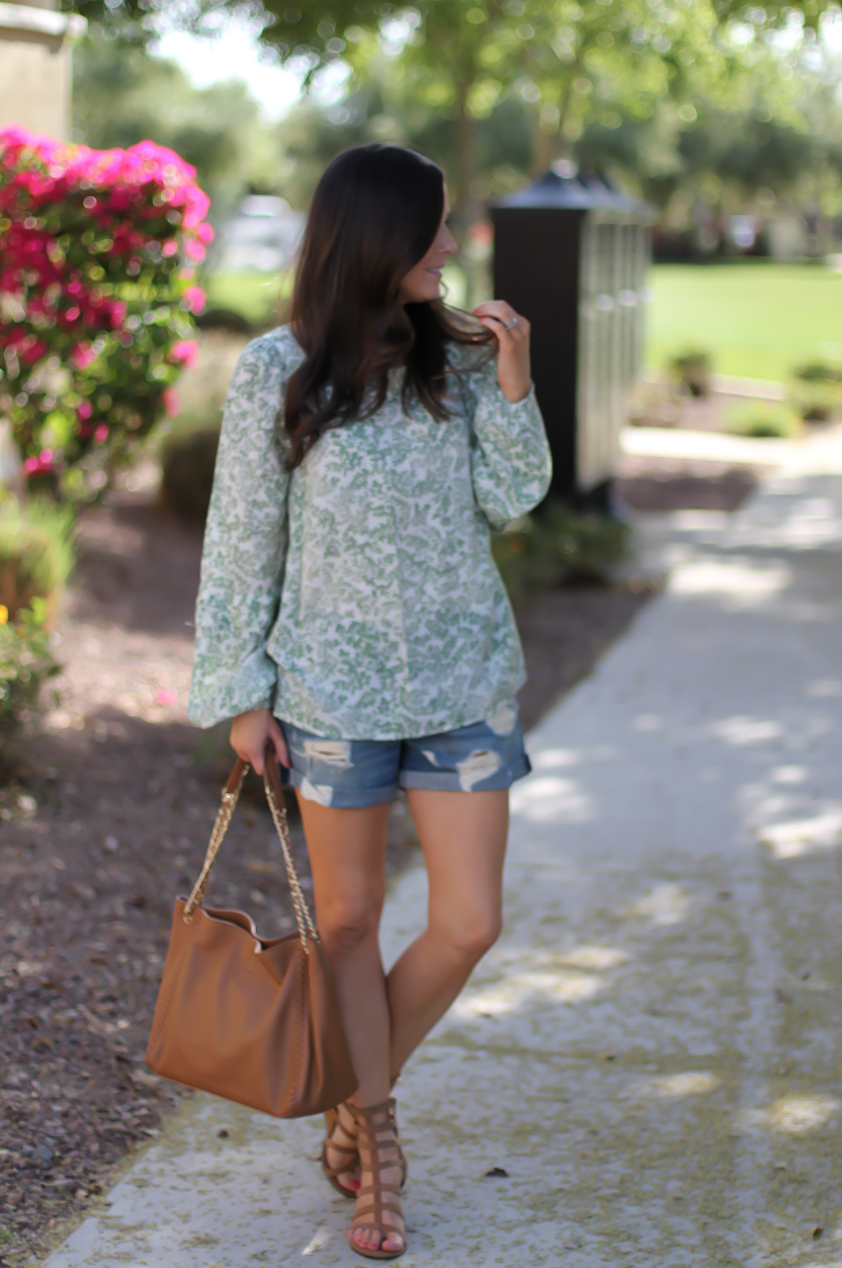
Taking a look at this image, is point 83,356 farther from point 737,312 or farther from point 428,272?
point 737,312

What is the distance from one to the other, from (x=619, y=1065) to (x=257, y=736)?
4.04ft

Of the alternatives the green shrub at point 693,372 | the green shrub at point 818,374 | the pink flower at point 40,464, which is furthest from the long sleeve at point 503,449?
the green shrub at point 818,374

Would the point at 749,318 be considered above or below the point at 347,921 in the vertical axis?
below

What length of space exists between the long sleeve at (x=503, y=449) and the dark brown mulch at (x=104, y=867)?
1.03 metres

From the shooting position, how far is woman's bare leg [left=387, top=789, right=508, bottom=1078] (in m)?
2.42

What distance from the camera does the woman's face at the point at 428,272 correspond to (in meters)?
2.36

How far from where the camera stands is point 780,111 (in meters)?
18.3

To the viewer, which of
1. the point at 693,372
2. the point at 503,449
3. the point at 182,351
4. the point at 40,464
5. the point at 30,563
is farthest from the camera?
the point at 693,372

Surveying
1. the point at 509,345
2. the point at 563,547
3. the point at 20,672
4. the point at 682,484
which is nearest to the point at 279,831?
the point at 509,345

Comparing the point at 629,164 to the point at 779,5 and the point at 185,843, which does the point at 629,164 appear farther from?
the point at 185,843

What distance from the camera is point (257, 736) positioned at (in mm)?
2457

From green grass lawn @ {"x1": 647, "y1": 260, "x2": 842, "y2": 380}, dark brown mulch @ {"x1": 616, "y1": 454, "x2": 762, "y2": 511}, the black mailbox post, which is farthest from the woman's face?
green grass lawn @ {"x1": 647, "y1": 260, "x2": 842, "y2": 380}

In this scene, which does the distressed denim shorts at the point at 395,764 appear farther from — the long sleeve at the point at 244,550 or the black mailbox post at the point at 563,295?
the black mailbox post at the point at 563,295

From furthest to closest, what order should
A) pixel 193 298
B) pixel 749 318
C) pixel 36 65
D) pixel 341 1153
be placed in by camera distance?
pixel 749 318, pixel 36 65, pixel 193 298, pixel 341 1153
